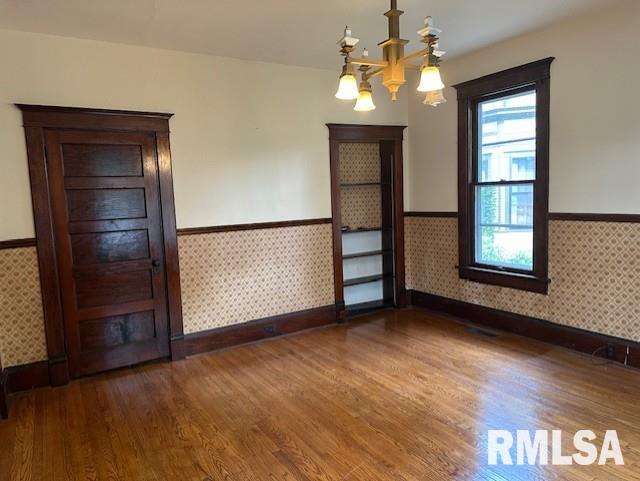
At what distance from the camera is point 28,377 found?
11.5 ft

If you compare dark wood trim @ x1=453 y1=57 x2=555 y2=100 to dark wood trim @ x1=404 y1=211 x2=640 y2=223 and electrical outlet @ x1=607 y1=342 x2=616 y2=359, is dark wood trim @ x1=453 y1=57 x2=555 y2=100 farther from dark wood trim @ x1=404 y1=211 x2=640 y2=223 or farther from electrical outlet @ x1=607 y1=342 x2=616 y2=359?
electrical outlet @ x1=607 y1=342 x2=616 y2=359

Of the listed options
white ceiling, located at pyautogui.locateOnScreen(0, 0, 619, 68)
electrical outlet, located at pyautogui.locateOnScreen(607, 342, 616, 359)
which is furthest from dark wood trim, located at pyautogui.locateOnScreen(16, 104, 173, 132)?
electrical outlet, located at pyautogui.locateOnScreen(607, 342, 616, 359)

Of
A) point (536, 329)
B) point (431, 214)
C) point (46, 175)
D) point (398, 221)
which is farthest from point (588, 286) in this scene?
point (46, 175)

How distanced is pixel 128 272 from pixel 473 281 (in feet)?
11.5

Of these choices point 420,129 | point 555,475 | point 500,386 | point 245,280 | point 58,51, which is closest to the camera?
point 555,475

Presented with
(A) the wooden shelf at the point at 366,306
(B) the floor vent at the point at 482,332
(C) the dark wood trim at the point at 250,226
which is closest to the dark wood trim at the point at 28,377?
(C) the dark wood trim at the point at 250,226

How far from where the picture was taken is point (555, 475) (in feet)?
7.34

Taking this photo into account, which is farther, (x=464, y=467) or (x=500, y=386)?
(x=500, y=386)

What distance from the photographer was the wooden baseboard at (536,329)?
353cm

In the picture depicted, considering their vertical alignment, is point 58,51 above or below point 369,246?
above

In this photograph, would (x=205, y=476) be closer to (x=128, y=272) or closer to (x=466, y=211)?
(x=128, y=272)

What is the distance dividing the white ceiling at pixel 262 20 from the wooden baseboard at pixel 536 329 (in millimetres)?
2671

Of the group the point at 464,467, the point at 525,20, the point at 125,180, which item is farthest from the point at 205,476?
the point at 525,20

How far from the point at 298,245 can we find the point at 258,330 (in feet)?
3.26
